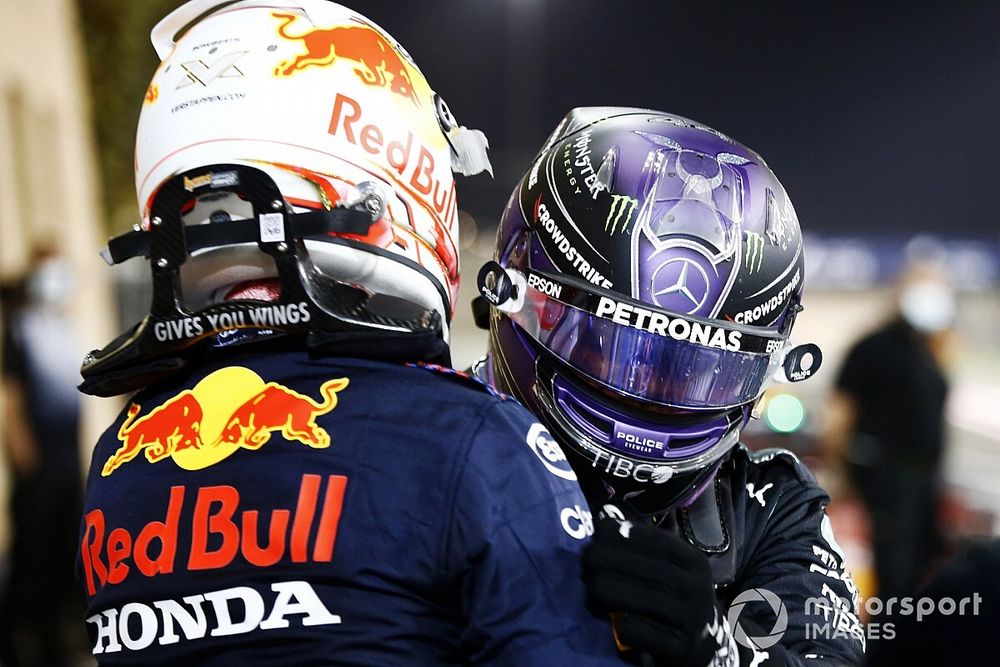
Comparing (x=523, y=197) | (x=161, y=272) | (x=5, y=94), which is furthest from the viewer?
(x=5, y=94)

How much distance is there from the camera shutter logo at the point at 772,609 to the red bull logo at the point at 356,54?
2.74 ft

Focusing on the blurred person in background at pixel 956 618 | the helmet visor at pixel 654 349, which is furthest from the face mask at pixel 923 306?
the blurred person in background at pixel 956 618

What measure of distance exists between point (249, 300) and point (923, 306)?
13.7 ft

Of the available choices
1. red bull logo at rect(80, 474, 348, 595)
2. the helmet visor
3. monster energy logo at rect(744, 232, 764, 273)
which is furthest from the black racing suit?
red bull logo at rect(80, 474, 348, 595)

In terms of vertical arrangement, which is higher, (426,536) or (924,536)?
(426,536)

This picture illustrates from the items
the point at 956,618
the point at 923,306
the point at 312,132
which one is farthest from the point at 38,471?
the point at 956,618

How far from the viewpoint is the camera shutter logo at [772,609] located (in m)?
1.39

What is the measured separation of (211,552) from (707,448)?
2.52ft

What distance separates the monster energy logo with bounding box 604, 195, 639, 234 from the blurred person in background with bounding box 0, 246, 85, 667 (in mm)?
4120

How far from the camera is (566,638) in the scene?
98 cm

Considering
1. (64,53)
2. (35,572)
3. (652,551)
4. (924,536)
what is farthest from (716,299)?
(64,53)

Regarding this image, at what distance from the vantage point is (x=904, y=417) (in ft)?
15.1

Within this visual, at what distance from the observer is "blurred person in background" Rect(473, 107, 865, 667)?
145 cm

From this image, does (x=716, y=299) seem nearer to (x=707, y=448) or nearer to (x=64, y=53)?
(x=707, y=448)
